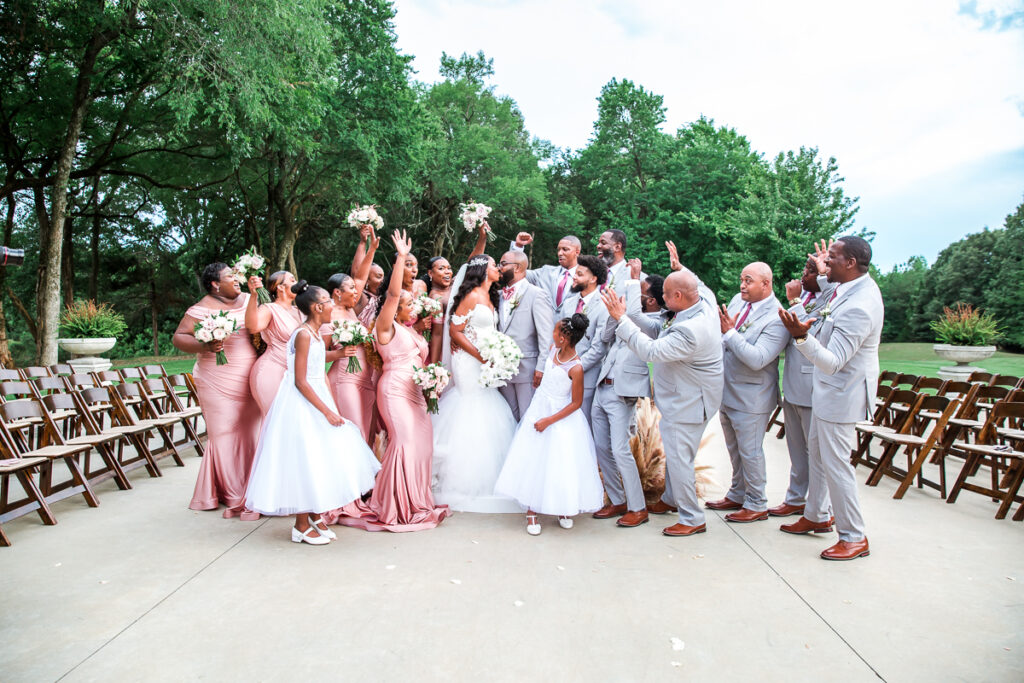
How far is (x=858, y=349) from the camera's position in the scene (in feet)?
15.7

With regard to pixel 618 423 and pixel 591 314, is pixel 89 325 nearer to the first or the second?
pixel 591 314

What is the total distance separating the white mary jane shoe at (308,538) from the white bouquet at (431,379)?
1.52 metres

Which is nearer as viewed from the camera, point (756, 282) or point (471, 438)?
point (756, 282)

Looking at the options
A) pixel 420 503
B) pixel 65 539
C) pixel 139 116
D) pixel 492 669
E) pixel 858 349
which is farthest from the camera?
pixel 139 116

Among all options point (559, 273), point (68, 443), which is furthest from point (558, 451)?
point (68, 443)

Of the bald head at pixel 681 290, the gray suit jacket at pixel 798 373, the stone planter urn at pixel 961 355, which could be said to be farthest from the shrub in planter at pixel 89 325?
the stone planter urn at pixel 961 355

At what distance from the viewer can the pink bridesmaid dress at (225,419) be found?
6320mm

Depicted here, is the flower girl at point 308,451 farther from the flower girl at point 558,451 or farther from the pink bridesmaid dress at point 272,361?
the flower girl at point 558,451

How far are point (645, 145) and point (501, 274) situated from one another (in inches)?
1556

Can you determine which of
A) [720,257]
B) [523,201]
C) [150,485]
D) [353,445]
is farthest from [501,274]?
[720,257]

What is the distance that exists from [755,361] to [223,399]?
5.09 m

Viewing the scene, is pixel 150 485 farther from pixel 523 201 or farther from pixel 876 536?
pixel 523 201

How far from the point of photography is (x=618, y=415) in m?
5.84

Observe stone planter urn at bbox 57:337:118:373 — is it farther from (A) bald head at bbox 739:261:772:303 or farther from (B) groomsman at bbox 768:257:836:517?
(B) groomsman at bbox 768:257:836:517
